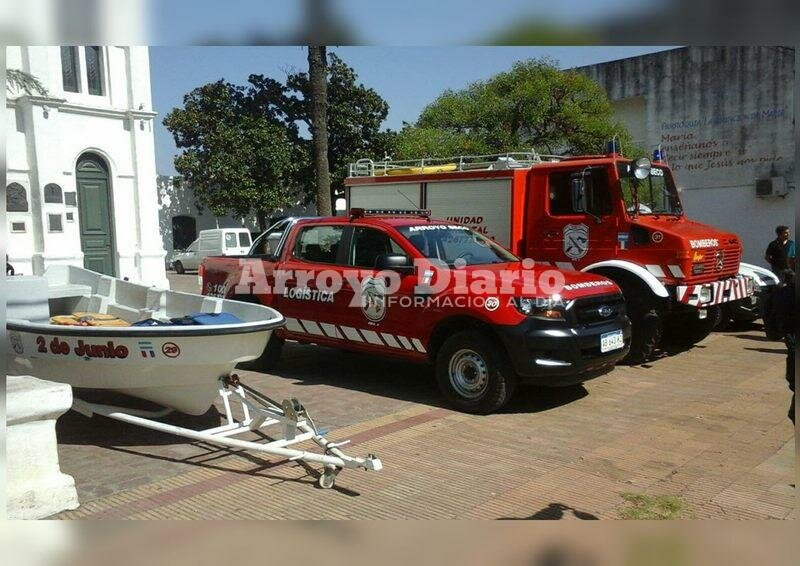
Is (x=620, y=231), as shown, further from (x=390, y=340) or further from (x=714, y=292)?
(x=390, y=340)

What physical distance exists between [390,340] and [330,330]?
2.63 ft

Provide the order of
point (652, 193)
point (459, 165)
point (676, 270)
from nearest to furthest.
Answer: point (676, 270)
point (652, 193)
point (459, 165)

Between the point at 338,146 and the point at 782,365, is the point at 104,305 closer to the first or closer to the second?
the point at 782,365

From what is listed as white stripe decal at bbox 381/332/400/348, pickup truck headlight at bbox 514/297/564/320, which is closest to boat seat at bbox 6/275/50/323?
white stripe decal at bbox 381/332/400/348

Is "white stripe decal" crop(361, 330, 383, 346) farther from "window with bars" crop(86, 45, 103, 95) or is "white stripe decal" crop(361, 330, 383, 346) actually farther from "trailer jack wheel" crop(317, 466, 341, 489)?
"window with bars" crop(86, 45, 103, 95)

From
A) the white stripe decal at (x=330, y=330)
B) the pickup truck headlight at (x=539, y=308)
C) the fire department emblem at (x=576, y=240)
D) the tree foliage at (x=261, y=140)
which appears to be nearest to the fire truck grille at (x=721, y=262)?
the fire department emblem at (x=576, y=240)

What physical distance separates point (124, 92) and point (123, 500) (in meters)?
11.2

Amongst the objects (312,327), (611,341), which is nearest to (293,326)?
(312,327)

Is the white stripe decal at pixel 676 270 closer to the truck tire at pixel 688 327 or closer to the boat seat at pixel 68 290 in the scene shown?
the truck tire at pixel 688 327

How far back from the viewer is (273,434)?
5629 millimetres

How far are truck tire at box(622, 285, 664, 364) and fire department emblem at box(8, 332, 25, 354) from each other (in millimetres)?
6196

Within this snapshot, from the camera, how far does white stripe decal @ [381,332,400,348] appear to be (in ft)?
22.0

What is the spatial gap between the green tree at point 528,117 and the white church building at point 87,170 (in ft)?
19.0

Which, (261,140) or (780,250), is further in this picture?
(261,140)
